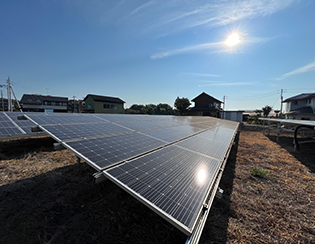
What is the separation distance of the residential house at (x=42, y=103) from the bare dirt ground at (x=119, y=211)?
57.1 meters

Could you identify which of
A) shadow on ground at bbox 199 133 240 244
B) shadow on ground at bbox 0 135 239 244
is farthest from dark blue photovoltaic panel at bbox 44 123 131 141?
shadow on ground at bbox 199 133 240 244

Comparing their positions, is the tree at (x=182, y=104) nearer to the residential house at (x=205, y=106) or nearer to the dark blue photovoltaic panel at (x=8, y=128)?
the residential house at (x=205, y=106)

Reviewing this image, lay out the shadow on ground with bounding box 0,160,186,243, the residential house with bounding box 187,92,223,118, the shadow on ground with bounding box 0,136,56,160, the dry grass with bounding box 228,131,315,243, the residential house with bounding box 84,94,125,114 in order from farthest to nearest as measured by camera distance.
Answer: the residential house with bounding box 187,92,223,118
the residential house with bounding box 84,94,125,114
the shadow on ground with bounding box 0,136,56,160
the dry grass with bounding box 228,131,315,243
the shadow on ground with bounding box 0,160,186,243

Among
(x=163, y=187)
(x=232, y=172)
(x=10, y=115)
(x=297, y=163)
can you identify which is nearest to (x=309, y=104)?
(x=297, y=163)

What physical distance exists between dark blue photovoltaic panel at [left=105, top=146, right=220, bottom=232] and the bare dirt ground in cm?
143

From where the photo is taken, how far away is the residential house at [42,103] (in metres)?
46.9

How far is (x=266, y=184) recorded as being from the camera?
5324 mm

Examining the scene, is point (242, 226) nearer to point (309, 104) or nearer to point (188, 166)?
point (188, 166)

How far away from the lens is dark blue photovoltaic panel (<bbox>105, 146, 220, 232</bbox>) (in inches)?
74.6

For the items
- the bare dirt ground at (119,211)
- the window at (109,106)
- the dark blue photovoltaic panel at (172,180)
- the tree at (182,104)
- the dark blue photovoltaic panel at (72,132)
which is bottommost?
the bare dirt ground at (119,211)

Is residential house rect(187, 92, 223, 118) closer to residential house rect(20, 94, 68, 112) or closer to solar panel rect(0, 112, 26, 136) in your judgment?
solar panel rect(0, 112, 26, 136)

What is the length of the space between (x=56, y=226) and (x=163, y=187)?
9.38ft

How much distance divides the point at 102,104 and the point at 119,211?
4089 cm

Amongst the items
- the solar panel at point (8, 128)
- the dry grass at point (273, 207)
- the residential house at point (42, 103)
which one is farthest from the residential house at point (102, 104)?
the dry grass at point (273, 207)
